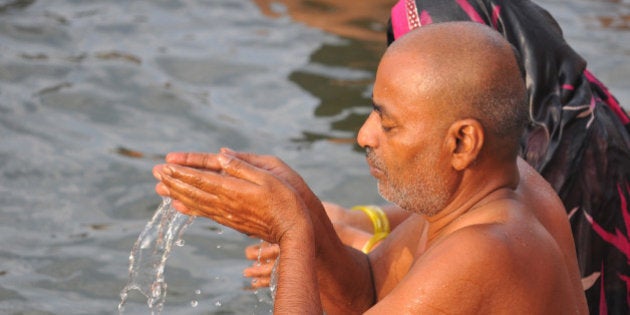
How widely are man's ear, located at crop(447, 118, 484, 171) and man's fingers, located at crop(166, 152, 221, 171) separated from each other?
0.72 metres

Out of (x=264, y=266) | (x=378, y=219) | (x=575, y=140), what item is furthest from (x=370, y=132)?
(x=378, y=219)

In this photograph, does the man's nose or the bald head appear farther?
the man's nose

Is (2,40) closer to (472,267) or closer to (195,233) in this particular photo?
(195,233)

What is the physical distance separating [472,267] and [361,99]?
15.6 ft

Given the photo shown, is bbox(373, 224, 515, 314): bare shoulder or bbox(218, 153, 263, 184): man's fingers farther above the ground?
bbox(218, 153, 263, 184): man's fingers

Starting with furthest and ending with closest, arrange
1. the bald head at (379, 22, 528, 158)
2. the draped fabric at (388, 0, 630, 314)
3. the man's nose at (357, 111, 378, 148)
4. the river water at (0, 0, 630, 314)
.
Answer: the river water at (0, 0, 630, 314) → the draped fabric at (388, 0, 630, 314) → the man's nose at (357, 111, 378, 148) → the bald head at (379, 22, 528, 158)

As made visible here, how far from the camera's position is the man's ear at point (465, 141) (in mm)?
3266

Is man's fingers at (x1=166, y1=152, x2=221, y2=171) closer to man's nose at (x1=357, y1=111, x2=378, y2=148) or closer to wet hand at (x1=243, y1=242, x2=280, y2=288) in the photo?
man's nose at (x1=357, y1=111, x2=378, y2=148)

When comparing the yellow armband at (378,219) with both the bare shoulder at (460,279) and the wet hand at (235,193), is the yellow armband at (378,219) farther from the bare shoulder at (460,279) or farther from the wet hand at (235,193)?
the bare shoulder at (460,279)

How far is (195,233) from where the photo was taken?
19.6ft

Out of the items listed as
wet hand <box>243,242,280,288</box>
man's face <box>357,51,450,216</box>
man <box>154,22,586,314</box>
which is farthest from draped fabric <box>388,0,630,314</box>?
man's face <box>357,51,450,216</box>

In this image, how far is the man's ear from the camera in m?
3.27

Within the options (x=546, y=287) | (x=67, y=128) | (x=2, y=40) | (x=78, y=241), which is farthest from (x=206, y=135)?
(x=546, y=287)

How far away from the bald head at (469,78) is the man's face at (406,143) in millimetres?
16
